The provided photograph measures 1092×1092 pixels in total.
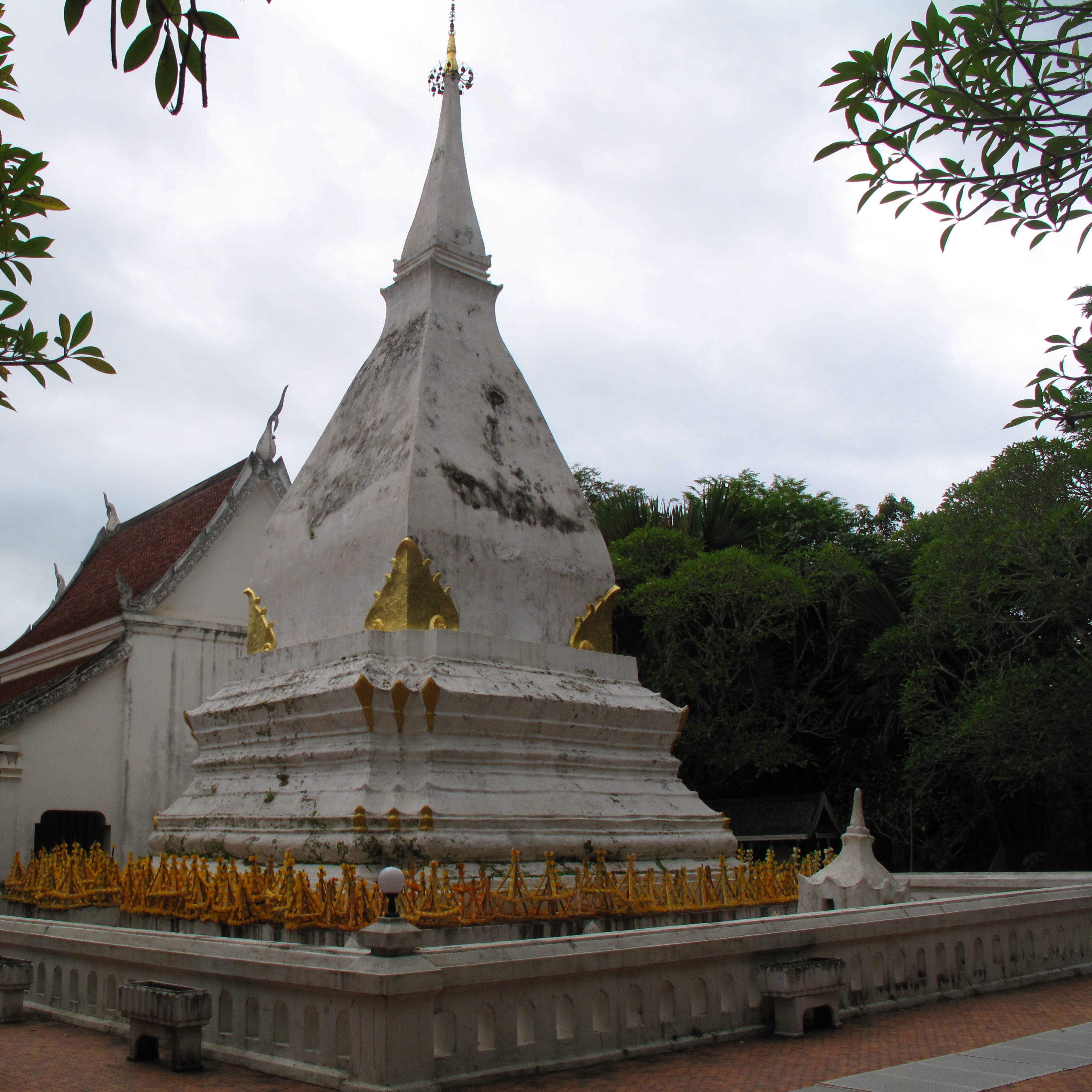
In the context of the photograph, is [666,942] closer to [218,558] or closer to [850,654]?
[218,558]

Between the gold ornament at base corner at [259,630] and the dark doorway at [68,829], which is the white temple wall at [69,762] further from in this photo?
the gold ornament at base corner at [259,630]

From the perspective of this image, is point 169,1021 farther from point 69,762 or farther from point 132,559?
point 132,559

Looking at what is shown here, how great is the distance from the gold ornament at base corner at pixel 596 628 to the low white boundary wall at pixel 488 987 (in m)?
4.27

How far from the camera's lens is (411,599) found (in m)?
9.84

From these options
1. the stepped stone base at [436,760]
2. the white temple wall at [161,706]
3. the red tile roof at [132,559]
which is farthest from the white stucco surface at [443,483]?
the red tile roof at [132,559]

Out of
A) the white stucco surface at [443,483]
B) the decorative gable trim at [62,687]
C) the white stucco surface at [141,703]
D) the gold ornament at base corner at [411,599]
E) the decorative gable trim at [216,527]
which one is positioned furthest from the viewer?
the decorative gable trim at [216,527]

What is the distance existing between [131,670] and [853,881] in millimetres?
11442

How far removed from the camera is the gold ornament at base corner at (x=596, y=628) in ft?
36.2

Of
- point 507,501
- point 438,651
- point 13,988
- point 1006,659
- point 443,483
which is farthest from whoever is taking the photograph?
point 1006,659

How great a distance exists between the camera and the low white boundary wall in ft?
16.1

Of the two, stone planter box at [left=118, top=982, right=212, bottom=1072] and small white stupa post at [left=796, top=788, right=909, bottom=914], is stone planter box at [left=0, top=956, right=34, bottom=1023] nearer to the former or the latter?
stone planter box at [left=118, top=982, right=212, bottom=1072]

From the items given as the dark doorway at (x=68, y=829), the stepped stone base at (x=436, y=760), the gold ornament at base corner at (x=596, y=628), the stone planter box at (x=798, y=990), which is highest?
the gold ornament at base corner at (x=596, y=628)

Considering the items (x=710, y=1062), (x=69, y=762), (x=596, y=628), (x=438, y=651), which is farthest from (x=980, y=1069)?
(x=69, y=762)

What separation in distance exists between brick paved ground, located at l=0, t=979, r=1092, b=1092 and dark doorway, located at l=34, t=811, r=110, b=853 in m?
12.1
